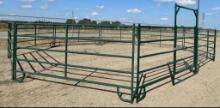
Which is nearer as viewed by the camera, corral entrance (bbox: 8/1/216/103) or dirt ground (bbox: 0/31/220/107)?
dirt ground (bbox: 0/31/220/107)

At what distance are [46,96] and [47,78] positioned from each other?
7.03 feet

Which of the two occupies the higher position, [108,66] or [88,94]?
[108,66]

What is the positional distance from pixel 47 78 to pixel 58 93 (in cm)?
188

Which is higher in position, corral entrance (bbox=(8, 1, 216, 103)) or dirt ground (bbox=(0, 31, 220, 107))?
corral entrance (bbox=(8, 1, 216, 103))


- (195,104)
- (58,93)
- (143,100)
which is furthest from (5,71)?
(195,104)

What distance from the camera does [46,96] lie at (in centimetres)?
815

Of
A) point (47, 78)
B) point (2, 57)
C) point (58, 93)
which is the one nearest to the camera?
point (58, 93)

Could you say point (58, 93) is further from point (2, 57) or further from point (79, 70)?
point (2, 57)

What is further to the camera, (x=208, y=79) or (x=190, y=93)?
(x=208, y=79)

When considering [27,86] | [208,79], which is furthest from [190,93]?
[27,86]

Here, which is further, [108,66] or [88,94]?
[108,66]

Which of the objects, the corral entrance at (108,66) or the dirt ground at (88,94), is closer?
the dirt ground at (88,94)

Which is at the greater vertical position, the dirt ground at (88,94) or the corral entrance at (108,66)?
the corral entrance at (108,66)

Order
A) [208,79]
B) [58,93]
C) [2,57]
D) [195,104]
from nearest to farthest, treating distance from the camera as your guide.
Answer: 1. [195,104]
2. [58,93]
3. [208,79]
4. [2,57]
